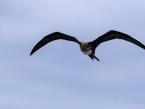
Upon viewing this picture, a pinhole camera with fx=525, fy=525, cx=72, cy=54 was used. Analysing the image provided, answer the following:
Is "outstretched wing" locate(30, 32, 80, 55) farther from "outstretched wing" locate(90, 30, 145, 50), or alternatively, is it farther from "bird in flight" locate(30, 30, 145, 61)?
"outstretched wing" locate(90, 30, 145, 50)

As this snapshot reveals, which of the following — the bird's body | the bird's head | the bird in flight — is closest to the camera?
the bird's body

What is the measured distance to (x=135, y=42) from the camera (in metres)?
36.8

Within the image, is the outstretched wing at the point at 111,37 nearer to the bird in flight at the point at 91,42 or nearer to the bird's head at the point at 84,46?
the bird in flight at the point at 91,42

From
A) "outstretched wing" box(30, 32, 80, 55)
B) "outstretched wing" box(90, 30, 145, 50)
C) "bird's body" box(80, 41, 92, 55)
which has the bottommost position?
"bird's body" box(80, 41, 92, 55)

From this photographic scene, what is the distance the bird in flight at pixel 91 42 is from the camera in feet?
118

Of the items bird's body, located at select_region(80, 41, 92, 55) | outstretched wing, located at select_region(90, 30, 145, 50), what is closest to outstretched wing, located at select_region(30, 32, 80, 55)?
outstretched wing, located at select_region(90, 30, 145, 50)

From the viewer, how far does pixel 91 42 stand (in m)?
38.0

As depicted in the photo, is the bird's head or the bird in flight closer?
the bird's head

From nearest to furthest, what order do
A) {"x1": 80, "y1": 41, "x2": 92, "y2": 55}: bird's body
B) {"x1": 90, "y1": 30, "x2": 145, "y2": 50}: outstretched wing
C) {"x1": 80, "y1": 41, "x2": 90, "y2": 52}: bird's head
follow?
1. {"x1": 80, "y1": 41, "x2": 92, "y2": 55}: bird's body
2. {"x1": 80, "y1": 41, "x2": 90, "y2": 52}: bird's head
3. {"x1": 90, "y1": 30, "x2": 145, "y2": 50}: outstretched wing

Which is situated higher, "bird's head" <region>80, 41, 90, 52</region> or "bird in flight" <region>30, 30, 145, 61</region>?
"bird in flight" <region>30, 30, 145, 61</region>

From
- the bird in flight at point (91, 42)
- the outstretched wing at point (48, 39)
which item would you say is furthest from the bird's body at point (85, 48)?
the outstretched wing at point (48, 39)

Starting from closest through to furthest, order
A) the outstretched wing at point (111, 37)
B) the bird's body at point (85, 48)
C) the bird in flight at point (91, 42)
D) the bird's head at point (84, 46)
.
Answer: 1. the bird's body at point (85, 48)
2. the bird's head at point (84, 46)
3. the bird in flight at point (91, 42)
4. the outstretched wing at point (111, 37)

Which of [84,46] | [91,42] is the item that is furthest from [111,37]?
[84,46]

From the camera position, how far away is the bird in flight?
36.0 meters
